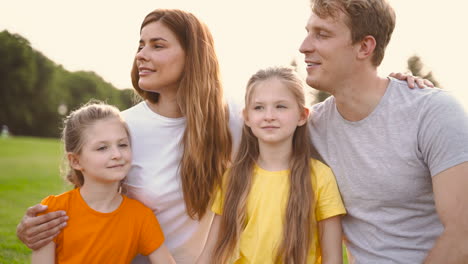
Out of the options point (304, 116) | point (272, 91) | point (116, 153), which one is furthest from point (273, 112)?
point (116, 153)

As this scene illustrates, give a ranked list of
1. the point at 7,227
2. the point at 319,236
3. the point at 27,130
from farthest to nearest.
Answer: the point at 27,130 < the point at 7,227 < the point at 319,236

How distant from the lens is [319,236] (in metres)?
2.94

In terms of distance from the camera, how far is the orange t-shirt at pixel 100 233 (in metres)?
2.86

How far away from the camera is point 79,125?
2.96 m

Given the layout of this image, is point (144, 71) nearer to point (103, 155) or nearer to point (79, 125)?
point (79, 125)

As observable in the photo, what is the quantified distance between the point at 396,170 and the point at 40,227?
87.7 inches

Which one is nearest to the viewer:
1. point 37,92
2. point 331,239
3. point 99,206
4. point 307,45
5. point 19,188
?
point 331,239

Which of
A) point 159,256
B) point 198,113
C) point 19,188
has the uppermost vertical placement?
point 198,113

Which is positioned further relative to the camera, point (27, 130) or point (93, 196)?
point (27, 130)

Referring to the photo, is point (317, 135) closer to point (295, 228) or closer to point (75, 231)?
point (295, 228)

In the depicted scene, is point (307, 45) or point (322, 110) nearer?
point (307, 45)

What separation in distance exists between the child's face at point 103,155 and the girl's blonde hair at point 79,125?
0.03 metres

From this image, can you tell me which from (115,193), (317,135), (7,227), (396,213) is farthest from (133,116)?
(7,227)

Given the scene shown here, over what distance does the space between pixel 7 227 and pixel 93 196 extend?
4.38 meters
